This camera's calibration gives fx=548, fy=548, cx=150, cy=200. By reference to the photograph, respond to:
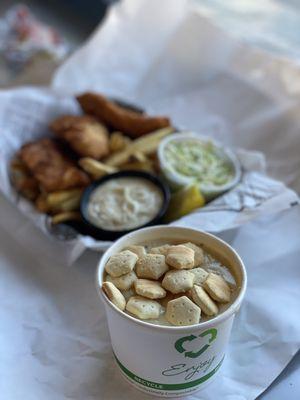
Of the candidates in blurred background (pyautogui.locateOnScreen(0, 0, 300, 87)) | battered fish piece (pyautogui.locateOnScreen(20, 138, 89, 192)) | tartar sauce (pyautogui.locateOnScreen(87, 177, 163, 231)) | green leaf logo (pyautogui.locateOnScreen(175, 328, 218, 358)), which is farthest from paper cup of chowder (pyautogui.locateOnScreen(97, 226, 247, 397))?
blurred background (pyautogui.locateOnScreen(0, 0, 300, 87))

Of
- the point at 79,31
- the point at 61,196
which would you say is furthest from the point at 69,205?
the point at 79,31

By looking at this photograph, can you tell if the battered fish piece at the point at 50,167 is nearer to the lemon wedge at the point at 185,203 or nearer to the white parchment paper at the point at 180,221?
the white parchment paper at the point at 180,221

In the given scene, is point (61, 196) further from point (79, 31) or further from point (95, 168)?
point (79, 31)

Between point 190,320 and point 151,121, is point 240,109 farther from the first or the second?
point 190,320

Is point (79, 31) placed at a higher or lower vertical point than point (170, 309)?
lower

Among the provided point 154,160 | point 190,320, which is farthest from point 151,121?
point 190,320

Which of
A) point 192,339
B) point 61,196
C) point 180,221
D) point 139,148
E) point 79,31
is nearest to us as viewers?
point 192,339
